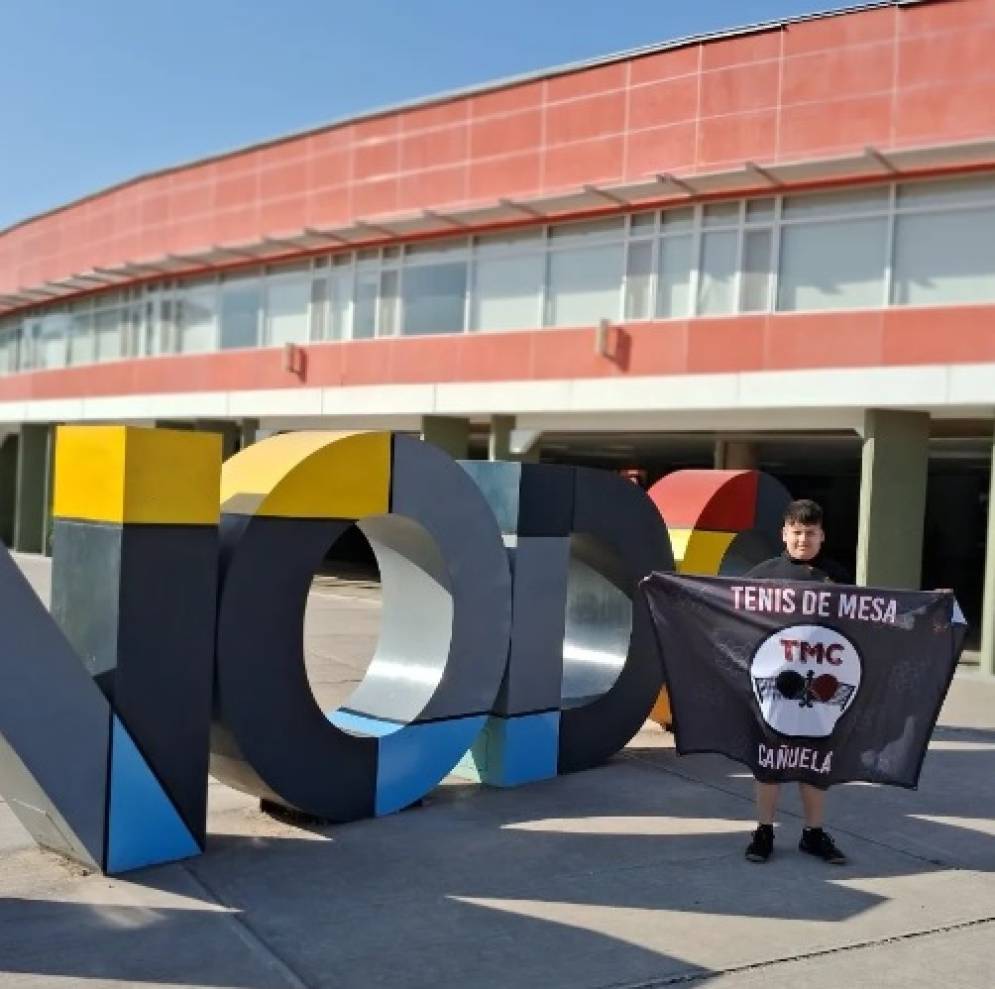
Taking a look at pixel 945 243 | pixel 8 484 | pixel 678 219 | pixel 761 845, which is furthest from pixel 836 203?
pixel 8 484

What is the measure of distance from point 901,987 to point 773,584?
212 cm

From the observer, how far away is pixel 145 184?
2558cm

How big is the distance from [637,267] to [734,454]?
4288 millimetres

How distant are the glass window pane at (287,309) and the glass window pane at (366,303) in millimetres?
1349

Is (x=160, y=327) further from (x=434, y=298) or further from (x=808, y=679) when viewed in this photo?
(x=808, y=679)

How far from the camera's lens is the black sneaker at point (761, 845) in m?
5.94

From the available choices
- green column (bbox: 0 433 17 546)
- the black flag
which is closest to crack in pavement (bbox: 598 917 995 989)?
the black flag

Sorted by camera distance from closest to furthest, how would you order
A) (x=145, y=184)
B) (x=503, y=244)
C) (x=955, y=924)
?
(x=955, y=924), (x=503, y=244), (x=145, y=184)

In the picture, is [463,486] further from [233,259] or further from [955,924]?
[233,259]

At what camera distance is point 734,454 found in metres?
20.3

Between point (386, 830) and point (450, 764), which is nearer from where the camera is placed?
point (386, 830)

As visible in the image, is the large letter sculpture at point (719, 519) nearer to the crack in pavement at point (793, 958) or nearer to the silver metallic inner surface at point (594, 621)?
the silver metallic inner surface at point (594, 621)

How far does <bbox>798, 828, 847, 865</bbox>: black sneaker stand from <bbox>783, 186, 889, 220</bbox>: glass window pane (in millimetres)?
11182

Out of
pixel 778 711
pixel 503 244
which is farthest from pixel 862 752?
pixel 503 244
